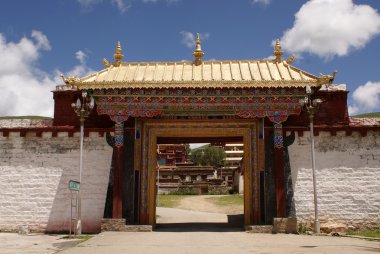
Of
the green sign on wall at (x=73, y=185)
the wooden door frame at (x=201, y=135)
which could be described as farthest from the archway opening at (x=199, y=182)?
the green sign on wall at (x=73, y=185)

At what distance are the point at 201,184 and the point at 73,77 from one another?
1367 inches

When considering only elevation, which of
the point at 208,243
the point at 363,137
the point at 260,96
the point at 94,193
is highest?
the point at 260,96

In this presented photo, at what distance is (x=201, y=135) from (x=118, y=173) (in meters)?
3.19

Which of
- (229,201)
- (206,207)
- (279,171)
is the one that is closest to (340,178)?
(279,171)

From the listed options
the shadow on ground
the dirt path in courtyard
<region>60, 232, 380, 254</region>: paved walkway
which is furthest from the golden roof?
the dirt path in courtyard

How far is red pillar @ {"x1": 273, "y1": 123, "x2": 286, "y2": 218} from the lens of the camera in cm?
1402

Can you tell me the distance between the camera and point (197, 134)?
15.2 meters

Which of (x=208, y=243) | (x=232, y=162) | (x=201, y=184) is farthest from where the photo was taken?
(x=232, y=162)

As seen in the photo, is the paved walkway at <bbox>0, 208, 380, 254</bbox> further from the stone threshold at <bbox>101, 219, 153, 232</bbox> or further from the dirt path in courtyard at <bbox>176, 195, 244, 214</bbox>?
the dirt path in courtyard at <bbox>176, 195, 244, 214</bbox>

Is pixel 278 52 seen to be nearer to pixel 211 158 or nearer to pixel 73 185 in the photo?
pixel 73 185

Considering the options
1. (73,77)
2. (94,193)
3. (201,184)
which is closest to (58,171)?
(94,193)

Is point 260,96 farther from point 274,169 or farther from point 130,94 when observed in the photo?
point 130,94

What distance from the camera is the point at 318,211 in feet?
46.5

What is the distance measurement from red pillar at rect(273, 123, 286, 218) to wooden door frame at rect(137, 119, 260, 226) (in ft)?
2.09
